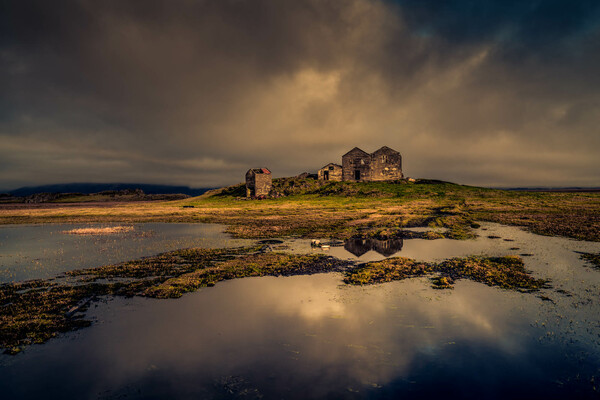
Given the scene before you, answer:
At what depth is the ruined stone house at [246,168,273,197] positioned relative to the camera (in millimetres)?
91000

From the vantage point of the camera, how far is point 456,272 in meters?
15.7

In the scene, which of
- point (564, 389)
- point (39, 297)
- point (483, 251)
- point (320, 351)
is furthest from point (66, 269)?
point (483, 251)

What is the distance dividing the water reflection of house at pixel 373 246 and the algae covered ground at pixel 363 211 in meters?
3.00

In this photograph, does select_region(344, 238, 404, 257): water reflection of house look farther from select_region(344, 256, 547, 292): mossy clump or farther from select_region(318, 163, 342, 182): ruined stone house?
select_region(318, 163, 342, 182): ruined stone house

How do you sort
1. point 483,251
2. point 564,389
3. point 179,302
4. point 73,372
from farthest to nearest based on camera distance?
point 483,251 → point 179,302 → point 73,372 → point 564,389

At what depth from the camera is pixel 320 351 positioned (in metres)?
8.29

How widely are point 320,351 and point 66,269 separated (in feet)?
60.5

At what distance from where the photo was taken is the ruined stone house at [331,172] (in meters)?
101

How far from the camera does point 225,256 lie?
68.7 feet

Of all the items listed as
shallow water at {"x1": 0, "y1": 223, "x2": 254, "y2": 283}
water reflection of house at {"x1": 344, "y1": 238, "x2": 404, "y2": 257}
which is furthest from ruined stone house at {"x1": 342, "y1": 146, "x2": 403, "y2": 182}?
water reflection of house at {"x1": 344, "y1": 238, "x2": 404, "y2": 257}

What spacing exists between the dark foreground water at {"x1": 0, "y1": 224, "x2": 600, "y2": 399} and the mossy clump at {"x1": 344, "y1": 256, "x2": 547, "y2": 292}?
3.17 ft

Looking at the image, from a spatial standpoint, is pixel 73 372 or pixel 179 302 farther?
pixel 179 302

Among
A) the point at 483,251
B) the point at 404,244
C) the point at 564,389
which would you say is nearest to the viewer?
the point at 564,389

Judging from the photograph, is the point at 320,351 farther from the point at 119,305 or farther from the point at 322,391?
the point at 119,305
